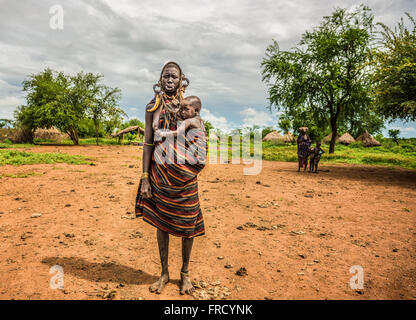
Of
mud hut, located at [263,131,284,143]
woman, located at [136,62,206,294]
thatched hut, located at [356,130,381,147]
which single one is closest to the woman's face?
woman, located at [136,62,206,294]

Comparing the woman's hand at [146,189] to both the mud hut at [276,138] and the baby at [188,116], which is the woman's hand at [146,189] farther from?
the mud hut at [276,138]

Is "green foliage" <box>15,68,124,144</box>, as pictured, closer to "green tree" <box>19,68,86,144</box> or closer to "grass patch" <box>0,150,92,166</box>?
"green tree" <box>19,68,86,144</box>

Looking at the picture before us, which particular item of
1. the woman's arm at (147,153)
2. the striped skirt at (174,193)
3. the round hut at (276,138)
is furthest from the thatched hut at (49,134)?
the striped skirt at (174,193)

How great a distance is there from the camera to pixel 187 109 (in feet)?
8.73

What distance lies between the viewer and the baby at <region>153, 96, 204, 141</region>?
263 centimetres

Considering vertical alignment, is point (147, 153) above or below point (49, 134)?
below

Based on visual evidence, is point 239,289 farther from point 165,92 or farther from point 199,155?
point 165,92

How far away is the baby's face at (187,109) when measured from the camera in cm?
266

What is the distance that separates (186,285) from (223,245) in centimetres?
142

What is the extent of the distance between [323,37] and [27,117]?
93.0ft

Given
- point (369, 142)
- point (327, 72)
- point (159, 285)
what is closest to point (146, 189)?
point (159, 285)

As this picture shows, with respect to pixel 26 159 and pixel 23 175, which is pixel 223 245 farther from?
pixel 26 159

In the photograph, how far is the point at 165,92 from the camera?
298 cm

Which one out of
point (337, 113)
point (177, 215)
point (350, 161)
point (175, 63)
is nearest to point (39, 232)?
point (177, 215)
